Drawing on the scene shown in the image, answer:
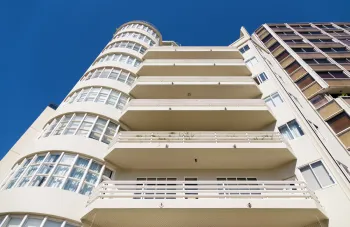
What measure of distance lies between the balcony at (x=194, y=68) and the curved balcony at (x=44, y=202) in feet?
45.4

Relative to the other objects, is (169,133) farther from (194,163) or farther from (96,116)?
(96,116)

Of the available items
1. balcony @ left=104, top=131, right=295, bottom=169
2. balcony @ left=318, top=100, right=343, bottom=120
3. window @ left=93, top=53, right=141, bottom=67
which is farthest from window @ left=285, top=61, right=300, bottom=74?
window @ left=93, top=53, right=141, bottom=67

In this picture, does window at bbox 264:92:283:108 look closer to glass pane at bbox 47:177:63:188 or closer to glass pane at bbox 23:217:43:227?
glass pane at bbox 47:177:63:188

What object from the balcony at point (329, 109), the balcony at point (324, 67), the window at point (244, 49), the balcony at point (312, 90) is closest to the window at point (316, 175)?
the balcony at point (329, 109)

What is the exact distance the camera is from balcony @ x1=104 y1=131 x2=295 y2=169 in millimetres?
12891

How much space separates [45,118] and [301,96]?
22.6 meters

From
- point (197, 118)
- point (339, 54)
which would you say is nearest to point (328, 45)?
point (339, 54)

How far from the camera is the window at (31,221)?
9.36 m

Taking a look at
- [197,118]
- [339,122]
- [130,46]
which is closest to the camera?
[197,118]

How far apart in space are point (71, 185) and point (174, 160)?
5856 mm

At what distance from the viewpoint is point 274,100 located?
696 inches

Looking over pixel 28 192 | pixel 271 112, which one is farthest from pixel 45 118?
pixel 271 112

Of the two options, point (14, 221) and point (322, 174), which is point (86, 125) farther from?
point (322, 174)

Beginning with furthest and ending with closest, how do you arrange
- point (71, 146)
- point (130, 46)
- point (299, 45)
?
point (299, 45) < point (130, 46) < point (71, 146)
